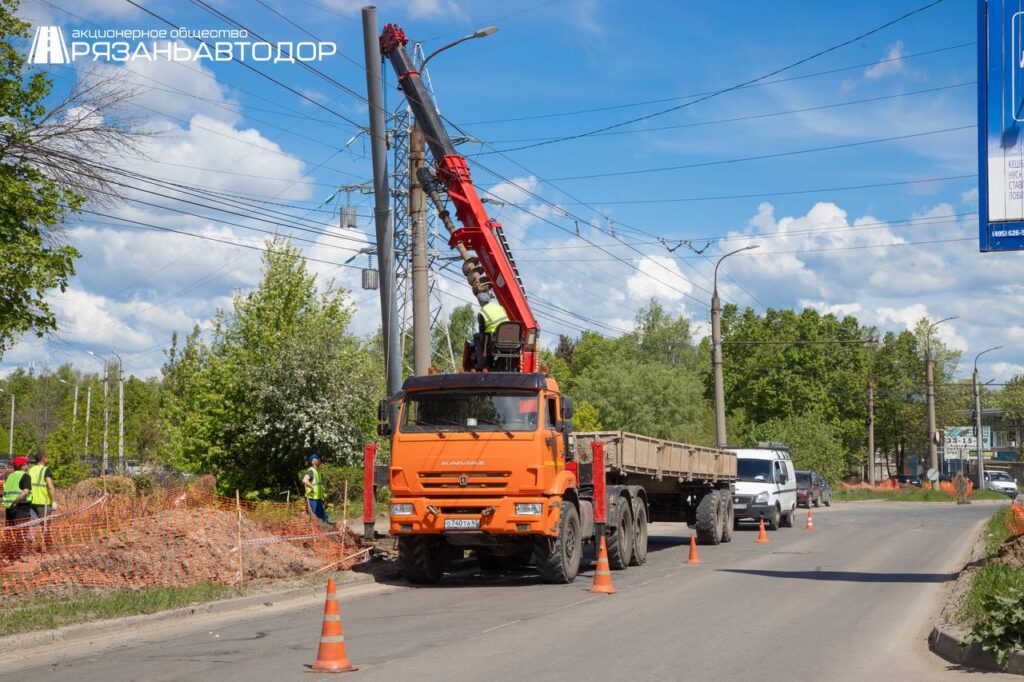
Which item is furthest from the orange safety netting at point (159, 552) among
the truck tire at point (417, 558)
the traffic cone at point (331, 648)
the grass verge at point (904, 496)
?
the grass verge at point (904, 496)

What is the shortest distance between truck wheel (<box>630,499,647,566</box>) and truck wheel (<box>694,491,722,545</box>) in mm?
5213

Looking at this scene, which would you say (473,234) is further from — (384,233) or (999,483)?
(999,483)

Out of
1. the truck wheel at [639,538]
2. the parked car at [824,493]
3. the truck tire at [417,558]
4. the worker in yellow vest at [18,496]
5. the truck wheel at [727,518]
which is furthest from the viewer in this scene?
the parked car at [824,493]

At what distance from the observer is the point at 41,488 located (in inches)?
693

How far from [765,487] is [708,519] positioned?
767 centimetres

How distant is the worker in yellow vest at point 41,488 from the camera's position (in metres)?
17.5

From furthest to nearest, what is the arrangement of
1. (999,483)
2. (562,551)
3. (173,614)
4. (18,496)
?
(999,483) < (18,496) < (562,551) < (173,614)

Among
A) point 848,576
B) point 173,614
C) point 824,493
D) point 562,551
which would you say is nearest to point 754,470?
point 848,576

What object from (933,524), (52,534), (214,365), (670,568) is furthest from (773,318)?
(52,534)

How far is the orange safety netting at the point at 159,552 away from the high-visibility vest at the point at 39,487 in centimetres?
44

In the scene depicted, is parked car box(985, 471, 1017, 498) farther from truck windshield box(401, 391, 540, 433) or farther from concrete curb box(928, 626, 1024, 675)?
concrete curb box(928, 626, 1024, 675)

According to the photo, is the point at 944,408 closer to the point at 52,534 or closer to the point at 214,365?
the point at 214,365

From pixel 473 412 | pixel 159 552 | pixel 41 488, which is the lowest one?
pixel 159 552

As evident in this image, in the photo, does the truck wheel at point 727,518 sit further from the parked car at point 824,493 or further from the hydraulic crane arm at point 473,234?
the parked car at point 824,493
